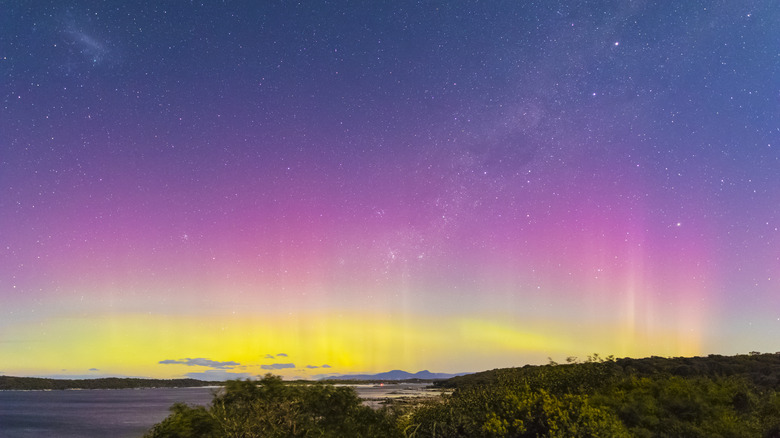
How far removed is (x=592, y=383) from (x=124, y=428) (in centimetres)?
6917

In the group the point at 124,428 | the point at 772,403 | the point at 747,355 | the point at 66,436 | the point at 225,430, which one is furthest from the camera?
the point at 124,428

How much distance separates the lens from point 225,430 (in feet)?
33.8

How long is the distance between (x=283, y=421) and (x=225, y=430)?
107cm

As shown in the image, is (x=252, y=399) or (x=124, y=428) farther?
(x=124, y=428)

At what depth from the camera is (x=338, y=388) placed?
11.9 metres

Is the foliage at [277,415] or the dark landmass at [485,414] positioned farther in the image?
the dark landmass at [485,414]

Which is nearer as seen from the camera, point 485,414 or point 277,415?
point 277,415

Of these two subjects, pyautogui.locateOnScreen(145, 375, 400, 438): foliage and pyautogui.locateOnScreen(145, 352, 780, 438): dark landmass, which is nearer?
pyautogui.locateOnScreen(145, 375, 400, 438): foliage

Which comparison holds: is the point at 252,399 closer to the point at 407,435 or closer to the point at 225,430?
the point at 225,430

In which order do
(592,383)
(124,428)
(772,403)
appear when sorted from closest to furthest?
(772,403)
(592,383)
(124,428)

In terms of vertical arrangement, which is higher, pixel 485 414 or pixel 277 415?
pixel 277 415

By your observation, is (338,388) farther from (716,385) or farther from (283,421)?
(716,385)

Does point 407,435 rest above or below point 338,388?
below

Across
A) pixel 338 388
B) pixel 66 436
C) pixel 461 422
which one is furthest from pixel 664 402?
pixel 66 436
